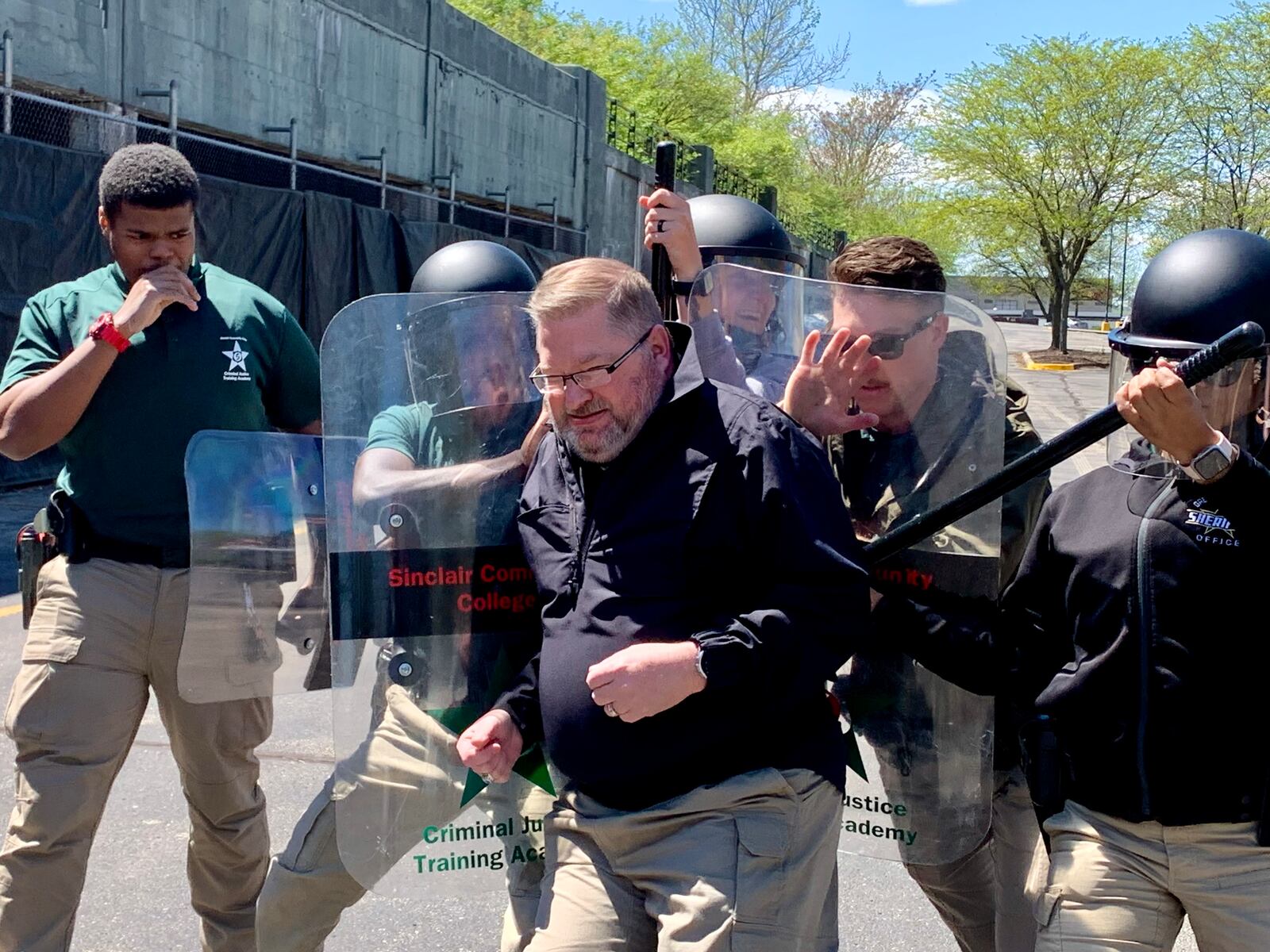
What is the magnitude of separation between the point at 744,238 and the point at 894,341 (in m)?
1.22

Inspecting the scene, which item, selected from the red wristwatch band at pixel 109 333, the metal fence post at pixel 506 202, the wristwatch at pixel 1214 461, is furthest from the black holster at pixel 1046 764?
the metal fence post at pixel 506 202

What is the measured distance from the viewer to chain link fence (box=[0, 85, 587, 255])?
1191cm

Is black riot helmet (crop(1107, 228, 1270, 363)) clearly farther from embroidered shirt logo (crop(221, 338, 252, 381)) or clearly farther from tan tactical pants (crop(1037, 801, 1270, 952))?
embroidered shirt logo (crop(221, 338, 252, 381))

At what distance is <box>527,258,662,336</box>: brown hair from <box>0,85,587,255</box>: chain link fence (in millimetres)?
9970

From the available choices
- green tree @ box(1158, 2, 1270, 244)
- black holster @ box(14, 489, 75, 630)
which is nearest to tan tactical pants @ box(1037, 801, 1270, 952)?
black holster @ box(14, 489, 75, 630)

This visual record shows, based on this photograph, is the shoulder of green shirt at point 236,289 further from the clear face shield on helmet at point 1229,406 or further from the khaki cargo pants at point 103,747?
the clear face shield on helmet at point 1229,406

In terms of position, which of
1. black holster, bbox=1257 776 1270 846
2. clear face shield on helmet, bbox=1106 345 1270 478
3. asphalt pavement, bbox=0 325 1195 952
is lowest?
asphalt pavement, bbox=0 325 1195 952

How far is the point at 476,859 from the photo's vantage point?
2670 millimetres

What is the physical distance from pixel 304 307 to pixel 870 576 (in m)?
13.5

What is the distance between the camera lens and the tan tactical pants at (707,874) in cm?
221

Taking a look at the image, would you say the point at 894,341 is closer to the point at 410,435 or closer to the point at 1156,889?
the point at 410,435

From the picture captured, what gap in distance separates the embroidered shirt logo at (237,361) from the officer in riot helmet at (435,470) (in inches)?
32.4

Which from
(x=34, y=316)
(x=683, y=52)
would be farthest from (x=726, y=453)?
(x=683, y=52)

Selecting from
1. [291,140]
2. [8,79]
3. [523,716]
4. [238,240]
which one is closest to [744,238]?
[523,716]
